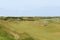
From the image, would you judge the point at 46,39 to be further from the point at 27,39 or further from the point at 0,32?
the point at 0,32

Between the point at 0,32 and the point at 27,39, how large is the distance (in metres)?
2.67

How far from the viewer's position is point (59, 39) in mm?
25312

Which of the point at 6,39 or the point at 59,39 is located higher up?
the point at 6,39

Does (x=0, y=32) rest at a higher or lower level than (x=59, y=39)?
higher

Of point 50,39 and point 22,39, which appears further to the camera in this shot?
point 50,39

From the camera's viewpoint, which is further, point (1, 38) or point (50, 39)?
point (50, 39)

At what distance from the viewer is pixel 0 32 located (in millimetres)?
17656

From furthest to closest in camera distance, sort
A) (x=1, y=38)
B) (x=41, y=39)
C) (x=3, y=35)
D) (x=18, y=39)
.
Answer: (x=41, y=39), (x=18, y=39), (x=3, y=35), (x=1, y=38)

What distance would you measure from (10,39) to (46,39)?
8.43 m

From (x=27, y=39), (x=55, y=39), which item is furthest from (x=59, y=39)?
(x=27, y=39)

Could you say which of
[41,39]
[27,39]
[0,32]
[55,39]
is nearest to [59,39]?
[55,39]

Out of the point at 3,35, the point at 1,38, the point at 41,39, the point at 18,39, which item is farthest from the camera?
the point at 41,39

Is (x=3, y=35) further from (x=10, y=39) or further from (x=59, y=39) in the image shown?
(x=59, y=39)

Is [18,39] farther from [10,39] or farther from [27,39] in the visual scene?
[10,39]
